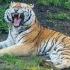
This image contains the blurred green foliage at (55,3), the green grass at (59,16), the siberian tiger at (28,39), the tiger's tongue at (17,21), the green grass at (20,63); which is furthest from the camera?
the blurred green foliage at (55,3)

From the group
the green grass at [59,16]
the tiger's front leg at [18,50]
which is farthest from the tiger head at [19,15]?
the green grass at [59,16]

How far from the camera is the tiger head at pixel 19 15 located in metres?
9.12

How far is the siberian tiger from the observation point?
8.89m

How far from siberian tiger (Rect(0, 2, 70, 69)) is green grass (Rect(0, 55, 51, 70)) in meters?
0.22

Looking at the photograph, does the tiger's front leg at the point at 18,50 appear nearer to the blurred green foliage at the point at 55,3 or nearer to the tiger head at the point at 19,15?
the tiger head at the point at 19,15

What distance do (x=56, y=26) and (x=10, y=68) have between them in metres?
3.99

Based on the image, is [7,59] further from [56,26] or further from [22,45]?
[56,26]

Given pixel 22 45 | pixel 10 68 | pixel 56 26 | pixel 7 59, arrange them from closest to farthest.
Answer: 1. pixel 10 68
2. pixel 7 59
3. pixel 22 45
4. pixel 56 26

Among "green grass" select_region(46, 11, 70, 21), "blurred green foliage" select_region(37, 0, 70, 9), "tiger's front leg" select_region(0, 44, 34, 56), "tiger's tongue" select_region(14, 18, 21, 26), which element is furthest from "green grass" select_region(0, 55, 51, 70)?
"blurred green foliage" select_region(37, 0, 70, 9)

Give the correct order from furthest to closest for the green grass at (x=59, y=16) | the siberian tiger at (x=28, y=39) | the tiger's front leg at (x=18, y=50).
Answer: the green grass at (x=59, y=16), the siberian tiger at (x=28, y=39), the tiger's front leg at (x=18, y=50)

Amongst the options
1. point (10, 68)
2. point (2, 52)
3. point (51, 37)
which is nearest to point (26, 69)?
point (10, 68)

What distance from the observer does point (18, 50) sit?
8883 millimetres

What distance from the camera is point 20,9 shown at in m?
9.20

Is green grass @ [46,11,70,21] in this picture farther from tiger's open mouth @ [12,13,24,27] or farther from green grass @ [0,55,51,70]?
green grass @ [0,55,51,70]
